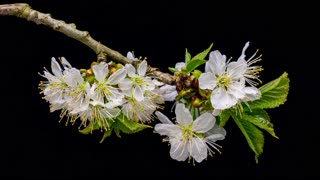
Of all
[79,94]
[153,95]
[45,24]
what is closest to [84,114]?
[79,94]

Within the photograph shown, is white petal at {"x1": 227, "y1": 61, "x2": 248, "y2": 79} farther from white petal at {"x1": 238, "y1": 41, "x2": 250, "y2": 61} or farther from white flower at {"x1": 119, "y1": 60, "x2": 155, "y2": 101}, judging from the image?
white flower at {"x1": 119, "y1": 60, "x2": 155, "y2": 101}

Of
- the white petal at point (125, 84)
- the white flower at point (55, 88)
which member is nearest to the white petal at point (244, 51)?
the white petal at point (125, 84)

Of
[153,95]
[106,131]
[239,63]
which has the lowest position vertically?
[106,131]

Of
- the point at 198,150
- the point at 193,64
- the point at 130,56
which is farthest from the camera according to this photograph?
the point at 130,56

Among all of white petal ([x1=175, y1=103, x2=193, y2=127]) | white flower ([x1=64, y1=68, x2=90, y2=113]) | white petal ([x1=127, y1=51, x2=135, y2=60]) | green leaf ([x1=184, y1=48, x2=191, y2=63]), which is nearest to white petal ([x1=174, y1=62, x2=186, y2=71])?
green leaf ([x1=184, y1=48, x2=191, y2=63])

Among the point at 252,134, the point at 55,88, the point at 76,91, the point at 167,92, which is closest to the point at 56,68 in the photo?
the point at 55,88

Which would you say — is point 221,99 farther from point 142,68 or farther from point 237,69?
point 142,68

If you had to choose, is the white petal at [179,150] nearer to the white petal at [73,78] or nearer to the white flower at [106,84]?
the white flower at [106,84]

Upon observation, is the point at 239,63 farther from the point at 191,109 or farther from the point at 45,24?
the point at 45,24
